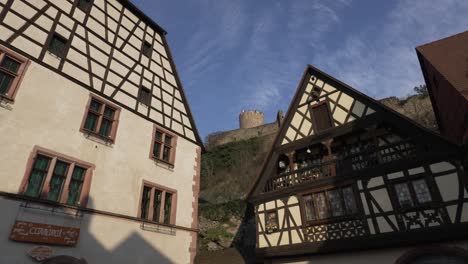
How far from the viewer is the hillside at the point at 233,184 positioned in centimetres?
1981

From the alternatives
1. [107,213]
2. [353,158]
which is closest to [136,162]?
[107,213]

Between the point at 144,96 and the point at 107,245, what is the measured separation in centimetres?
699

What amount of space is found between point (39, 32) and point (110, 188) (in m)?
6.27

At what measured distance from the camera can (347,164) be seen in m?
11.6

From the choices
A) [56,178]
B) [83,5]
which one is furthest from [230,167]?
[56,178]

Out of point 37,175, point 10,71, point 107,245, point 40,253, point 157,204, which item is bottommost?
point 40,253

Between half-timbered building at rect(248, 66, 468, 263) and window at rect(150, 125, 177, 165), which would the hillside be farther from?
window at rect(150, 125, 177, 165)

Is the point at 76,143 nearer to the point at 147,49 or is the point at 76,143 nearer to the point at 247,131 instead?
the point at 147,49

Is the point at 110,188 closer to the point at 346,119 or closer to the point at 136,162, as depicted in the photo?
the point at 136,162

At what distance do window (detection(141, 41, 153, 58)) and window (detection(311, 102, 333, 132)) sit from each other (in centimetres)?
894

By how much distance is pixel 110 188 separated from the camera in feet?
36.7

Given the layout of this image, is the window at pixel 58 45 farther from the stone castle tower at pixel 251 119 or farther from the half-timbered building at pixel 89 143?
the stone castle tower at pixel 251 119

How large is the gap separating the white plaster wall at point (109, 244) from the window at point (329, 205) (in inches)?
219

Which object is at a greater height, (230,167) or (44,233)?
(230,167)
